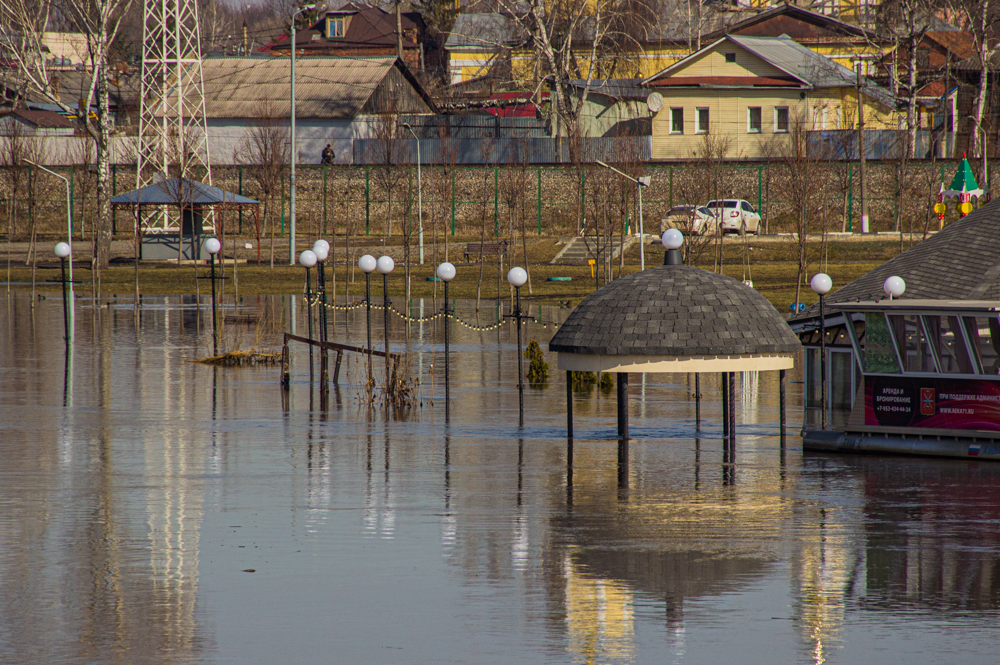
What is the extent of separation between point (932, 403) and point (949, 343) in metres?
0.96

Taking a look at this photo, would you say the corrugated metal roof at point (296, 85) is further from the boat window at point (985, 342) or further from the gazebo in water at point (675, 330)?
the boat window at point (985, 342)

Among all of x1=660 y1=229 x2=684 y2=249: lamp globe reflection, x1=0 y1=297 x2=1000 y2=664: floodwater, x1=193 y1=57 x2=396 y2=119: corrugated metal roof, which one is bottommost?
x1=0 y1=297 x2=1000 y2=664: floodwater

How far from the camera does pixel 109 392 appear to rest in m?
27.8

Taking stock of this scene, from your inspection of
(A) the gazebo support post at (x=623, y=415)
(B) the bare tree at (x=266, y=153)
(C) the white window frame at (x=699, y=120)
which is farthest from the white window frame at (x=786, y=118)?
(A) the gazebo support post at (x=623, y=415)

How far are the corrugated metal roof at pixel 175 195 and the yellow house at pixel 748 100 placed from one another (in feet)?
95.4

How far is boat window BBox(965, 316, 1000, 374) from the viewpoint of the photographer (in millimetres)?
19594

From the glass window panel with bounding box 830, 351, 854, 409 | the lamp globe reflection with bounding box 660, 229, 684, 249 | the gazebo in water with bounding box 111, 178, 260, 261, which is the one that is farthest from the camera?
the gazebo in water with bounding box 111, 178, 260, 261

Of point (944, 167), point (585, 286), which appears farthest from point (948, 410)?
point (944, 167)

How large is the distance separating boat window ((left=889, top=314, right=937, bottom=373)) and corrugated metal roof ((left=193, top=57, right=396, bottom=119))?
64.3 metres

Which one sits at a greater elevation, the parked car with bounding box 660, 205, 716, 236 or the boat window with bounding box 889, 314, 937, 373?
the parked car with bounding box 660, 205, 716, 236

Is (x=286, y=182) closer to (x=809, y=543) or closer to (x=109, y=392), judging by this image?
(x=109, y=392)

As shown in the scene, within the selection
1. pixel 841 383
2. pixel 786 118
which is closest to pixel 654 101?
pixel 786 118

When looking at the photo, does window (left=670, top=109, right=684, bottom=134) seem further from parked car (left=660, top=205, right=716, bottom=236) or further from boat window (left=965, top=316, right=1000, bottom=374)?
boat window (left=965, top=316, right=1000, bottom=374)

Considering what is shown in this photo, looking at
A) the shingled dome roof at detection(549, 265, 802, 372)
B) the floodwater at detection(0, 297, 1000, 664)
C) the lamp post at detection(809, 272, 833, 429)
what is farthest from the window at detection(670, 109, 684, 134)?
the shingled dome roof at detection(549, 265, 802, 372)
